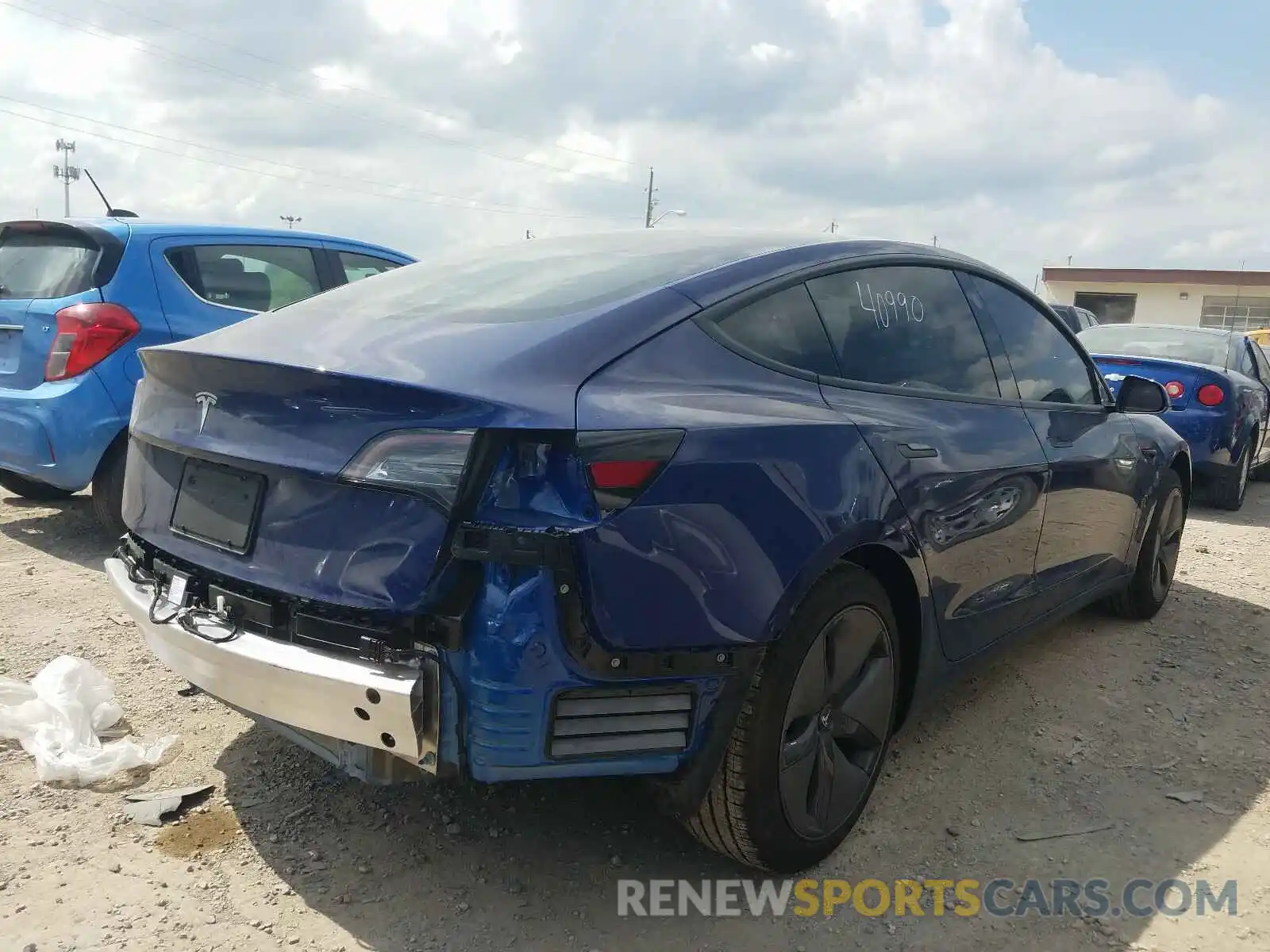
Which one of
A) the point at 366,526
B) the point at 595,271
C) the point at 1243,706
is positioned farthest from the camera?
the point at 1243,706

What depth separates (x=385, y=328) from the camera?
226cm

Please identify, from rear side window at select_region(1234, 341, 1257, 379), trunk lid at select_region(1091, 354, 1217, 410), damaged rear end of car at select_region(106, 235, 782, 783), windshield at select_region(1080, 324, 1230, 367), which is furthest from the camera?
rear side window at select_region(1234, 341, 1257, 379)

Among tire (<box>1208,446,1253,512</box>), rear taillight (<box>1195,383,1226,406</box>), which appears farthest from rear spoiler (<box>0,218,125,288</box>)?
tire (<box>1208,446,1253,512</box>)

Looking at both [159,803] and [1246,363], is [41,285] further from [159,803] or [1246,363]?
[1246,363]

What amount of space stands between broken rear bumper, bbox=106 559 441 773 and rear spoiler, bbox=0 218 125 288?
3.16 meters

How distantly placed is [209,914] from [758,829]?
1237mm

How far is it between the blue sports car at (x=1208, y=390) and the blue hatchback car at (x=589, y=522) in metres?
4.66

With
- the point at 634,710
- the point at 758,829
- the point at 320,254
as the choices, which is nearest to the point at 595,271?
the point at 634,710

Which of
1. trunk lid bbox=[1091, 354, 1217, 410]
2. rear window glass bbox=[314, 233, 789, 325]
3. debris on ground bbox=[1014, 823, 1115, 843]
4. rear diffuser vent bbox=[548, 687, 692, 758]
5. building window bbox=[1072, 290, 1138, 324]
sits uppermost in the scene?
building window bbox=[1072, 290, 1138, 324]

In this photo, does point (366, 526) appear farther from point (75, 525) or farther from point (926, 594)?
point (75, 525)

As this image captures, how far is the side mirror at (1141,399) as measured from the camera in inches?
157

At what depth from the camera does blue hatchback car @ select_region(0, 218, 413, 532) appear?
460 cm

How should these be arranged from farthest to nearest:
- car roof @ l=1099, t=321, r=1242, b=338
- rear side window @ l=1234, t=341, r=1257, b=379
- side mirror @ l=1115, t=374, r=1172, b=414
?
car roof @ l=1099, t=321, r=1242, b=338
rear side window @ l=1234, t=341, r=1257, b=379
side mirror @ l=1115, t=374, r=1172, b=414

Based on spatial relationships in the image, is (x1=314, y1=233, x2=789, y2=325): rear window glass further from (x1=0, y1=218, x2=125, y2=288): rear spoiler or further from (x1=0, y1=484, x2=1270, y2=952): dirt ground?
(x1=0, y1=218, x2=125, y2=288): rear spoiler
